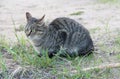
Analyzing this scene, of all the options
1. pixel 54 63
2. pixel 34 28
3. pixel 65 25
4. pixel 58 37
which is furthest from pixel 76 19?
pixel 54 63

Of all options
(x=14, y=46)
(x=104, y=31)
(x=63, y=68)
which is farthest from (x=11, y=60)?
(x=104, y=31)

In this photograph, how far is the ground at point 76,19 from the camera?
215 inches

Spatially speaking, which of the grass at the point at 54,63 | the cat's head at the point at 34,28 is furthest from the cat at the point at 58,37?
the grass at the point at 54,63

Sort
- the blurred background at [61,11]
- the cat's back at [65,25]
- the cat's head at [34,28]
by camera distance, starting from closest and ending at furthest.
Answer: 1. the cat's head at [34,28]
2. the cat's back at [65,25]
3. the blurred background at [61,11]

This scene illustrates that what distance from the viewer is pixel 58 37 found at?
19.7ft

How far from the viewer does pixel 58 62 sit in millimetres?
5676

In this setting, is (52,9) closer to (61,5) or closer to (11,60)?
(61,5)

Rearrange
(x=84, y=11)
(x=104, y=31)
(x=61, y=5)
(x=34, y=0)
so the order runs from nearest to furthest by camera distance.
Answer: (x=104, y=31)
(x=84, y=11)
(x=61, y=5)
(x=34, y=0)

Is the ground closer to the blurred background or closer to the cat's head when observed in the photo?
the blurred background

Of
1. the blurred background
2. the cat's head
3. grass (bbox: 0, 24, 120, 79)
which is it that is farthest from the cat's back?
the blurred background

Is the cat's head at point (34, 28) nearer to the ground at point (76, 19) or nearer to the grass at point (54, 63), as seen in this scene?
the grass at point (54, 63)

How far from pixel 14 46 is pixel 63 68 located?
1.04 m

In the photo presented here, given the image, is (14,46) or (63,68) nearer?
(63,68)

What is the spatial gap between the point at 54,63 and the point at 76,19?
321 cm
